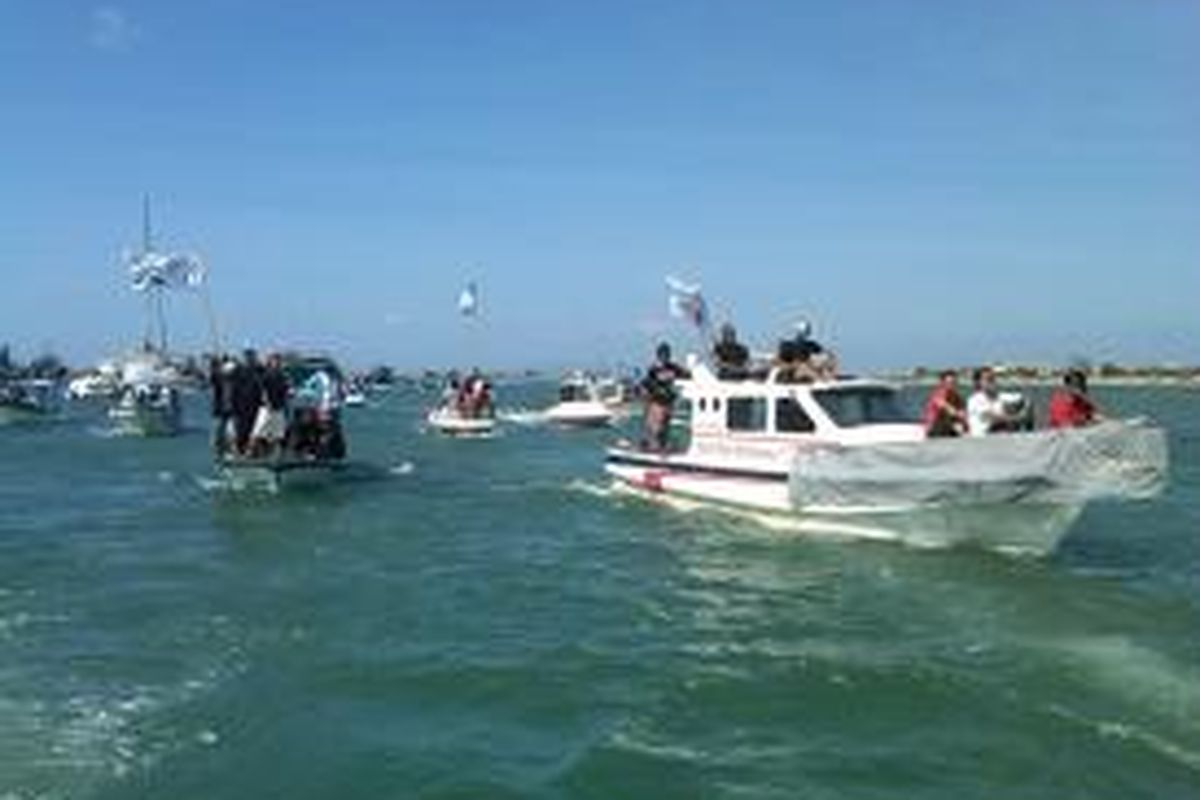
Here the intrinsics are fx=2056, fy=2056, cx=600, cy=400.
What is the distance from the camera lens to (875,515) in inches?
1104

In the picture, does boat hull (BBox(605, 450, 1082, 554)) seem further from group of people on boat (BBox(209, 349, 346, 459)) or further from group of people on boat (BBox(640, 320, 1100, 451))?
group of people on boat (BBox(209, 349, 346, 459))

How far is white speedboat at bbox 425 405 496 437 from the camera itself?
6538 cm

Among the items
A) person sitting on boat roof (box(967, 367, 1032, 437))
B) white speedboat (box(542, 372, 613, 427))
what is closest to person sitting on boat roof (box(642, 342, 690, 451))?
person sitting on boat roof (box(967, 367, 1032, 437))

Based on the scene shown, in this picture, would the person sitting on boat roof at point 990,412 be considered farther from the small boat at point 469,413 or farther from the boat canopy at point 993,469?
the small boat at point 469,413

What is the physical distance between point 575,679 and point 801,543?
35.9ft

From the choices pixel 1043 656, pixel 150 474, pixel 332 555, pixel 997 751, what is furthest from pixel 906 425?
pixel 150 474

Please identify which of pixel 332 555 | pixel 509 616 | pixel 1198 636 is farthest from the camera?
pixel 332 555

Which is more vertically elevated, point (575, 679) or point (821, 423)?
point (821, 423)

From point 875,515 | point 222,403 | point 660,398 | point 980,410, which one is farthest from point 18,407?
point 980,410

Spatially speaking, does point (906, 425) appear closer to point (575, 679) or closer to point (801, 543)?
point (801, 543)

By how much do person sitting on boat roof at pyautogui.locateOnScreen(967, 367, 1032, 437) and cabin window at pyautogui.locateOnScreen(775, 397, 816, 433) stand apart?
285 centimetres

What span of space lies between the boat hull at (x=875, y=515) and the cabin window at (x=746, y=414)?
0.71 metres

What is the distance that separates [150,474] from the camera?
46.4m

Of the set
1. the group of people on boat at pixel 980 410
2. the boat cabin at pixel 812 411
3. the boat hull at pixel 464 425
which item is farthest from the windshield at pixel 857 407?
the boat hull at pixel 464 425
